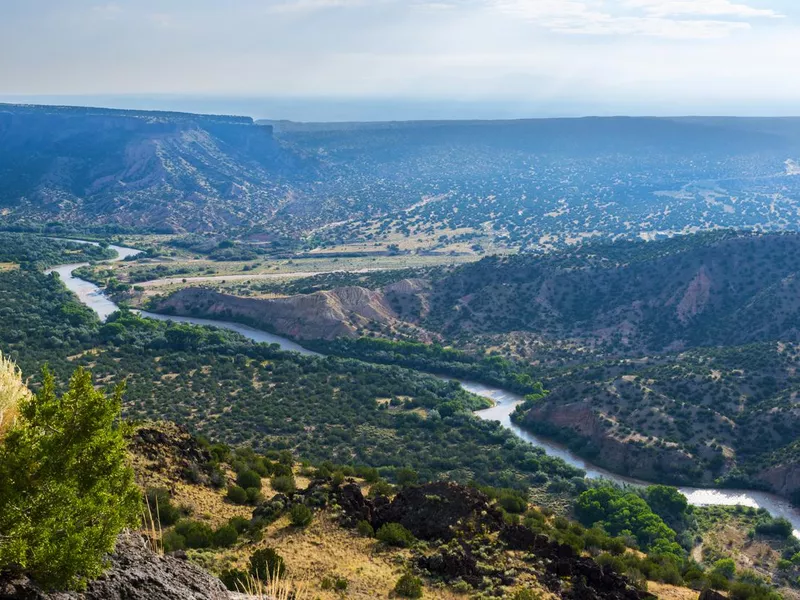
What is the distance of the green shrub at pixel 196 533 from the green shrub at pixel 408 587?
4355 mm

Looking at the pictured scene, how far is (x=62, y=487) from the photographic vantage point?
8484mm

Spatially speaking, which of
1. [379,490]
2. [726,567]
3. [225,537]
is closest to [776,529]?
[726,567]

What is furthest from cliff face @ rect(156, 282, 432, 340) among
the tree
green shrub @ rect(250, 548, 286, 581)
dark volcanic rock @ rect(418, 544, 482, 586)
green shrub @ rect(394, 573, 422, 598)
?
the tree

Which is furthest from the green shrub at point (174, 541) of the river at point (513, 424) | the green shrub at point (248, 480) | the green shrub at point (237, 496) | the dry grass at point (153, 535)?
the river at point (513, 424)

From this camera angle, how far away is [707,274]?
64812 mm

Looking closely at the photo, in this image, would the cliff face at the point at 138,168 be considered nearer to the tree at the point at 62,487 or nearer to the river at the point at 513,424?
the river at the point at 513,424

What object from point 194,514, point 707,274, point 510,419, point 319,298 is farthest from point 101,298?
point 194,514

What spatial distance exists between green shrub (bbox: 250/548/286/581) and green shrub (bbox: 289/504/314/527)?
323 cm

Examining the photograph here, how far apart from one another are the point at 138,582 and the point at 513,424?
39745 mm

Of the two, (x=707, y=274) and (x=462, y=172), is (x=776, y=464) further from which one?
(x=462, y=172)

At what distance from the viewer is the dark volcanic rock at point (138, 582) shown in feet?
26.5

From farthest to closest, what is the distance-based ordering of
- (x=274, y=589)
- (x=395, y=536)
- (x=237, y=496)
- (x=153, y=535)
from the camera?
(x=237, y=496) → (x=395, y=536) → (x=153, y=535) → (x=274, y=589)

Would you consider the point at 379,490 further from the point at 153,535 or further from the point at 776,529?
the point at 776,529

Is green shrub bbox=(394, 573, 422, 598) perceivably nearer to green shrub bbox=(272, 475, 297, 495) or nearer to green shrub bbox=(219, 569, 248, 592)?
green shrub bbox=(219, 569, 248, 592)
